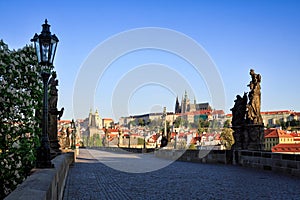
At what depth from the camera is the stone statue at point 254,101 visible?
19.5 meters

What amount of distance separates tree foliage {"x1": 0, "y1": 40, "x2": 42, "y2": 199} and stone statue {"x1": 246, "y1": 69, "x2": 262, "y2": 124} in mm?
11118

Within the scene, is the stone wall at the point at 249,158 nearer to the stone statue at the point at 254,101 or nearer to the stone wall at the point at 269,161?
the stone wall at the point at 269,161

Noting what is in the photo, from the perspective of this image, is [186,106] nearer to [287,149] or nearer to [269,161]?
[287,149]

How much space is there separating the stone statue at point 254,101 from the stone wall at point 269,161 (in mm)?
1751

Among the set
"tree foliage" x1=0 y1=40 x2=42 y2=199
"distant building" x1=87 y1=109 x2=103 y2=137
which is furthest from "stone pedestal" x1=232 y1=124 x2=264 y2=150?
"distant building" x1=87 y1=109 x2=103 y2=137

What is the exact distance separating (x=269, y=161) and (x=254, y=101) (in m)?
4.46

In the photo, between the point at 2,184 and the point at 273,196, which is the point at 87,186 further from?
the point at 273,196

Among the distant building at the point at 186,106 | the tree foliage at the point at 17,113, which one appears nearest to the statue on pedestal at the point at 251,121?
the tree foliage at the point at 17,113

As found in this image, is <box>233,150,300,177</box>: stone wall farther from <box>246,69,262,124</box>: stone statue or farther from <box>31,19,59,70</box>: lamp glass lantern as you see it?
<box>31,19,59,70</box>: lamp glass lantern

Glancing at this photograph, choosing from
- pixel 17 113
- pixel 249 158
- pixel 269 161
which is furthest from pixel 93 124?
pixel 17 113

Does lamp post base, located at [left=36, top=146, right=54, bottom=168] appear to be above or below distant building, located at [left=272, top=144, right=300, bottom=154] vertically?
above

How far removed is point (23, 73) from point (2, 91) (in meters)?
1.50

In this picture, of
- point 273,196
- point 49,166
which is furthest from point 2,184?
point 273,196

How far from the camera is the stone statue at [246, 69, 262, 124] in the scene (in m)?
19.5
